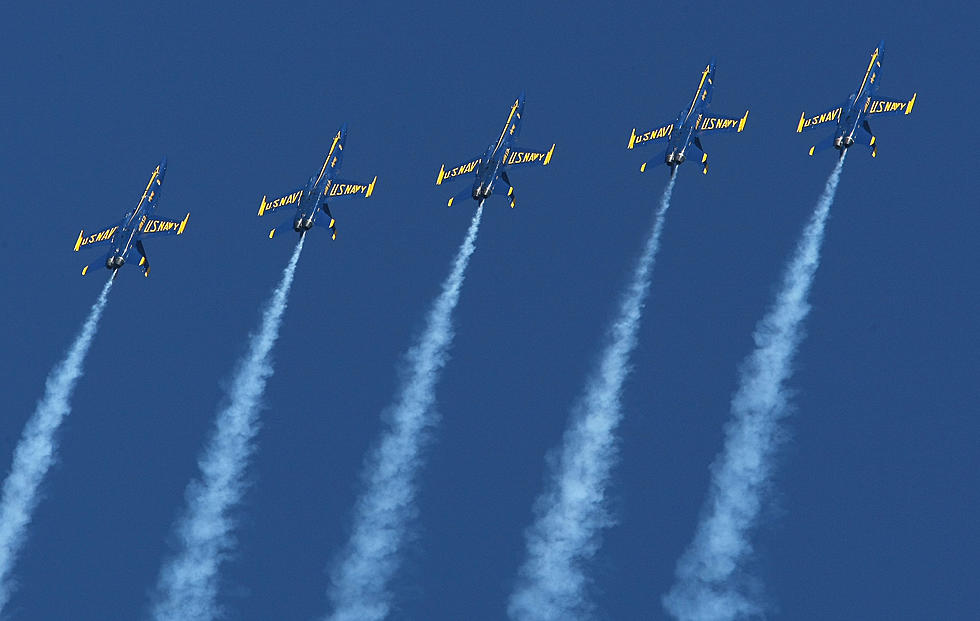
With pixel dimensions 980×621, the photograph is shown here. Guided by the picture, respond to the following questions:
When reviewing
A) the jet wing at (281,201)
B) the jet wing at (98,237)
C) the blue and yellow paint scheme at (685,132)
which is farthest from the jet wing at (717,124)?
the jet wing at (98,237)

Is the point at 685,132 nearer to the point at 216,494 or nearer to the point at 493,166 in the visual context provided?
the point at 493,166

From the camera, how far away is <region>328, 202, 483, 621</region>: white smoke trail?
157m

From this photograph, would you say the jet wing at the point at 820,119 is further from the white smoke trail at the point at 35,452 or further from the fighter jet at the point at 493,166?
the white smoke trail at the point at 35,452

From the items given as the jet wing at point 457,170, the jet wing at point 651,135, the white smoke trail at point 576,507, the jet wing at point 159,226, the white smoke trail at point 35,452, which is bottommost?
the white smoke trail at point 35,452

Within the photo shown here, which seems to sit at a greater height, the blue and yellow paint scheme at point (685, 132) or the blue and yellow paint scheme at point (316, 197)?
→ the blue and yellow paint scheme at point (685, 132)

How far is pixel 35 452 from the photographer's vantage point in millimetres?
168625

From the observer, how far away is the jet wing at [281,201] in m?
176

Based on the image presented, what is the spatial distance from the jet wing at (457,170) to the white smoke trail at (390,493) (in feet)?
24.4

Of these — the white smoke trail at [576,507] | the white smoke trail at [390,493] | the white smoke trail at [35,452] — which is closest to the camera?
the white smoke trail at [576,507]

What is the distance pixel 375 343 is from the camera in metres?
200

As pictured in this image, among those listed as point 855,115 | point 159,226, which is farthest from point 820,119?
point 159,226

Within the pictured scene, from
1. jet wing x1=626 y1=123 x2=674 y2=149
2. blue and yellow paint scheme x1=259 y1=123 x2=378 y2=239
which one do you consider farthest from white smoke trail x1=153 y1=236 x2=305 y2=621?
jet wing x1=626 y1=123 x2=674 y2=149

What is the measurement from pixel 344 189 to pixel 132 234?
56.6 ft

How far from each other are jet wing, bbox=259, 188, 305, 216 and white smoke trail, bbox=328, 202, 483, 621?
15.0 meters
